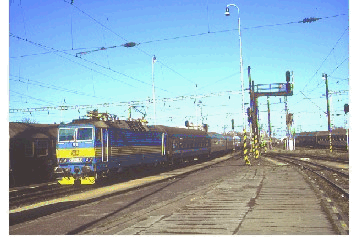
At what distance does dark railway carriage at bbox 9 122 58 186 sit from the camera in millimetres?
24044

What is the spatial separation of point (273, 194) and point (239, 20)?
2068 cm

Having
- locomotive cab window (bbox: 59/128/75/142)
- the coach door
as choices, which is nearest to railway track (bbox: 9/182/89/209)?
the coach door

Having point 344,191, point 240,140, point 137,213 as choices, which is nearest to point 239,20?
point 344,191

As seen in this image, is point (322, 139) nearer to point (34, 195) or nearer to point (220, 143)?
point (220, 143)

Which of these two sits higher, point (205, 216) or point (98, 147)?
point (98, 147)

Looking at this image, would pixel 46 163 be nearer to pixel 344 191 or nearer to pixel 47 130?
pixel 47 130

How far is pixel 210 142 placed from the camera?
49562 mm

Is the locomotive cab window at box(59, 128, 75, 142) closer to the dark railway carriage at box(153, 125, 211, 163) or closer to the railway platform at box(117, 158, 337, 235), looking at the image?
the railway platform at box(117, 158, 337, 235)

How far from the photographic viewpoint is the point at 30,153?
2528 cm

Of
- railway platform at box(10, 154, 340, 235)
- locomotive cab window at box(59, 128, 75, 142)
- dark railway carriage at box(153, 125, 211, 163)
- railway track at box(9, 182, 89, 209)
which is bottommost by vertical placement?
railway track at box(9, 182, 89, 209)

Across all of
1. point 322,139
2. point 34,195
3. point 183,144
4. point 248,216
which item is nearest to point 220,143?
point 183,144

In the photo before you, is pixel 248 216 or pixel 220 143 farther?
pixel 220 143

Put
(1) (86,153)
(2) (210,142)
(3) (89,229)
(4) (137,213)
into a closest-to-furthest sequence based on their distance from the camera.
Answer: (3) (89,229), (4) (137,213), (1) (86,153), (2) (210,142)

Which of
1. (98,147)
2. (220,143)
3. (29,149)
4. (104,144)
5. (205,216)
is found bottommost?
(205,216)
